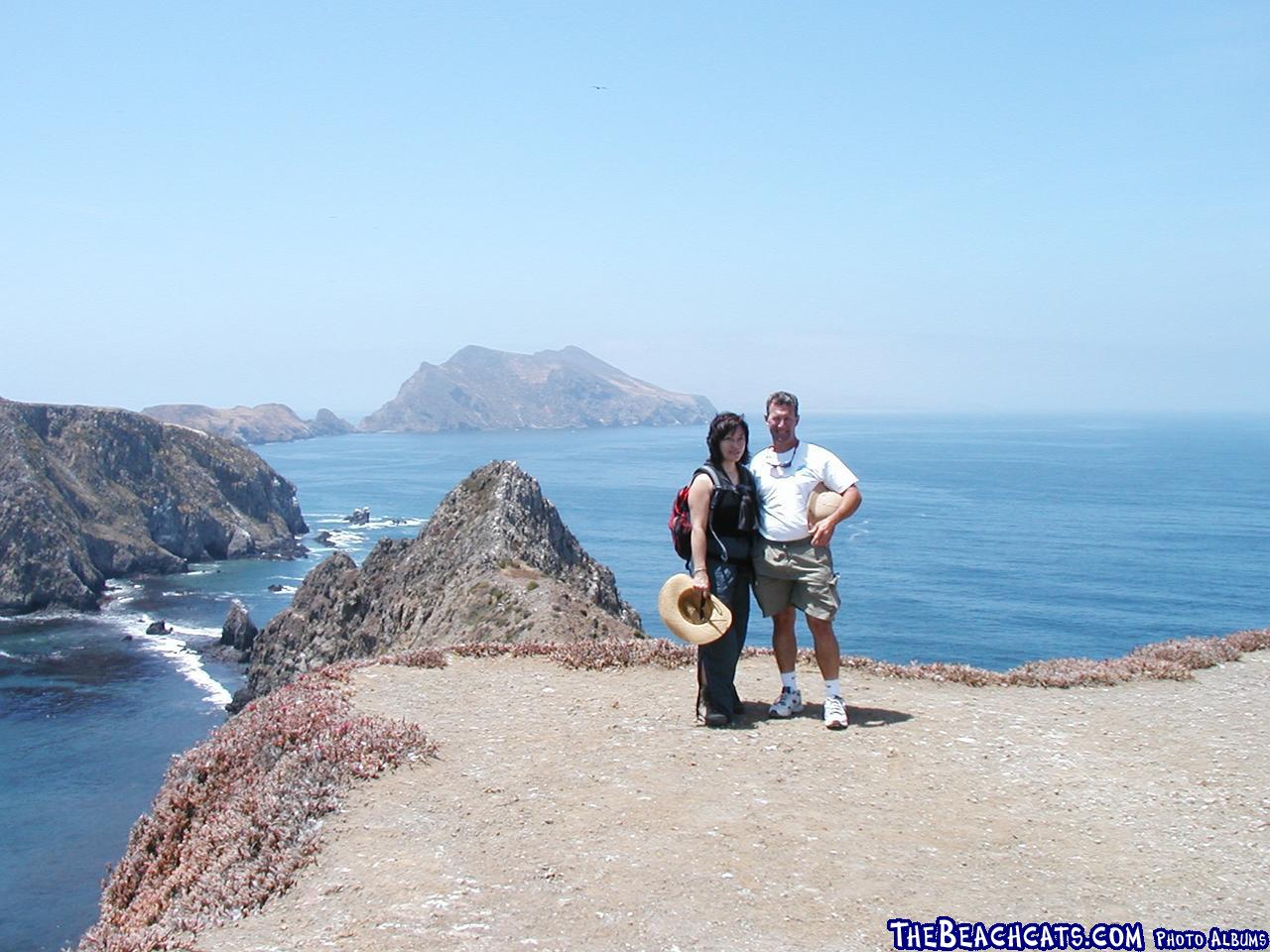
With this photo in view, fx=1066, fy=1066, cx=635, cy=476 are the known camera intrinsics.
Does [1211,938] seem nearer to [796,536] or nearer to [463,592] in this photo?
[796,536]

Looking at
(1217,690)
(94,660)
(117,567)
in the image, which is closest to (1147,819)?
(1217,690)

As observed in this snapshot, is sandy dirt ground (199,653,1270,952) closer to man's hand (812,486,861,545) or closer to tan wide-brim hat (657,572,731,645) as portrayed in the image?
tan wide-brim hat (657,572,731,645)

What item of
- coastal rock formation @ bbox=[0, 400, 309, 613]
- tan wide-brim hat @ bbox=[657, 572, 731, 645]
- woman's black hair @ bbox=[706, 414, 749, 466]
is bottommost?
coastal rock formation @ bbox=[0, 400, 309, 613]

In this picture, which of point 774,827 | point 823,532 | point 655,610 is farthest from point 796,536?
point 655,610

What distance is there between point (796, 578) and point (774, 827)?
301 centimetres

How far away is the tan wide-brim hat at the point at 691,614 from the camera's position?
36.2 ft

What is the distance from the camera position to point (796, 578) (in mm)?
11219

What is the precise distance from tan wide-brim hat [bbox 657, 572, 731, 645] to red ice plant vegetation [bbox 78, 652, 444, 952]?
9.31 feet

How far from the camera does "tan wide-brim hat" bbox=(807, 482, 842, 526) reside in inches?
431

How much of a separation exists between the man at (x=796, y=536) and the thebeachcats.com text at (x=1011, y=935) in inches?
149

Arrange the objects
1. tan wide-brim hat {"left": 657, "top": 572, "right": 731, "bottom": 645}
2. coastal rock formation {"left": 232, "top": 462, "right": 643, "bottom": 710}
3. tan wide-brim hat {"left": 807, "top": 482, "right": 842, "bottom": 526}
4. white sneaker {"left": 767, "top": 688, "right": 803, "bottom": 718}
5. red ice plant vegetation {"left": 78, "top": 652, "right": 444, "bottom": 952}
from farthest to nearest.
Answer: coastal rock formation {"left": 232, "top": 462, "right": 643, "bottom": 710} < white sneaker {"left": 767, "top": 688, "right": 803, "bottom": 718} < tan wide-brim hat {"left": 657, "top": 572, "right": 731, "bottom": 645} < tan wide-brim hat {"left": 807, "top": 482, "right": 842, "bottom": 526} < red ice plant vegetation {"left": 78, "top": 652, "right": 444, "bottom": 952}

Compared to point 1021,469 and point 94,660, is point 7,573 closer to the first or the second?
point 94,660

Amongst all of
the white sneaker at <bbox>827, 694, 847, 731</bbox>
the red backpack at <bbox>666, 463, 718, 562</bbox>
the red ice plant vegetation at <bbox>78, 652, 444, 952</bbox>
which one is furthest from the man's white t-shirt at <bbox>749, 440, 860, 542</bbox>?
the red ice plant vegetation at <bbox>78, 652, 444, 952</bbox>

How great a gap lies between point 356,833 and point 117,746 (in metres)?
53.9
